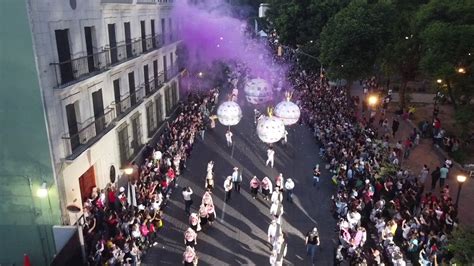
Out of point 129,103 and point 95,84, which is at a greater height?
point 95,84

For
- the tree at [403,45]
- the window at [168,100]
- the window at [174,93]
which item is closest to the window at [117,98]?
the window at [168,100]

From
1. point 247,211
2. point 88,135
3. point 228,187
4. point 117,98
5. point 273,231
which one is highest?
point 117,98

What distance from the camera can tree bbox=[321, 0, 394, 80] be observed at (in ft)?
90.2

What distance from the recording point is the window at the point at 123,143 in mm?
20312

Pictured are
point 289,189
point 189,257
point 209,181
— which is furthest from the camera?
point 209,181

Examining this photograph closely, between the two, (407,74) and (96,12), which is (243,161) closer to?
(96,12)

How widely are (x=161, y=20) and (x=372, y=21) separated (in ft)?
45.4

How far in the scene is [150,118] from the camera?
83.3ft

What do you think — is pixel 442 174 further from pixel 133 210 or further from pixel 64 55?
pixel 64 55

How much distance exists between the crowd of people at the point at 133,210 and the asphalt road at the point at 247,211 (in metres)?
0.69

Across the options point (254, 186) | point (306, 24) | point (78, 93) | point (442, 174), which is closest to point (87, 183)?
point (78, 93)

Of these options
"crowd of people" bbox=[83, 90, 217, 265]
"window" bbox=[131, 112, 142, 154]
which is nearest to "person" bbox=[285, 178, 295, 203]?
"crowd of people" bbox=[83, 90, 217, 265]

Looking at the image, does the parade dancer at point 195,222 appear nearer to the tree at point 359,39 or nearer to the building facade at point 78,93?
the building facade at point 78,93

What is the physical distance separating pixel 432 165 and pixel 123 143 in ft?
53.9
